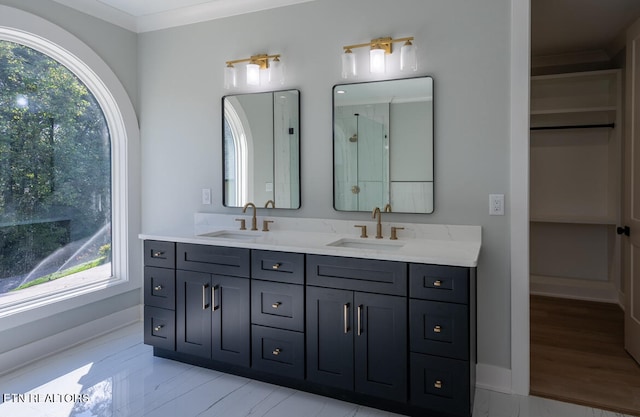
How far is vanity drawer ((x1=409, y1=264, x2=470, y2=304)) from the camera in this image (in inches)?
79.5

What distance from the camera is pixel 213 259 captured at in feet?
8.74

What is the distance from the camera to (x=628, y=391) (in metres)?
2.46

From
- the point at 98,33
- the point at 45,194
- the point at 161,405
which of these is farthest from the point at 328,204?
the point at 98,33

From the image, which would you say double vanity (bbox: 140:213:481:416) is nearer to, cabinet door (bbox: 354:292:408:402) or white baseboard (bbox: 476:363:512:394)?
cabinet door (bbox: 354:292:408:402)

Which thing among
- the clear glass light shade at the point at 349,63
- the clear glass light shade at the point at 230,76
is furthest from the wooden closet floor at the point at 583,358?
the clear glass light shade at the point at 230,76

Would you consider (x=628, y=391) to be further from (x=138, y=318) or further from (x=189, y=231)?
(x=138, y=318)

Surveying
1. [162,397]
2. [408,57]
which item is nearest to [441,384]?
[162,397]

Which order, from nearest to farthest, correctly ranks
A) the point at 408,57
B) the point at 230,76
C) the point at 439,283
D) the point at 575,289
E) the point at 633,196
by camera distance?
1. the point at 439,283
2. the point at 408,57
3. the point at 633,196
4. the point at 230,76
5. the point at 575,289

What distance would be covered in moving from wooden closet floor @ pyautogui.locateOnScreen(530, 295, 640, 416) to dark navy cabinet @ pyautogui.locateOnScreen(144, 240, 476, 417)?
0.68m

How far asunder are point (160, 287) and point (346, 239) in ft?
4.27

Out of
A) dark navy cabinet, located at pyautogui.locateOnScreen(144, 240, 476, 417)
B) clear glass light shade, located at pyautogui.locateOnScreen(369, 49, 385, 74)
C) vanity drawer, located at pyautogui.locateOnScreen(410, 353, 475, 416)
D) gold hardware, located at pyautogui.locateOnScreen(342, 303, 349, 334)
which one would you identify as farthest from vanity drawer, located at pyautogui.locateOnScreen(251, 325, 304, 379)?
clear glass light shade, located at pyautogui.locateOnScreen(369, 49, 385, 74)

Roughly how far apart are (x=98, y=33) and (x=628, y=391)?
4333 mm

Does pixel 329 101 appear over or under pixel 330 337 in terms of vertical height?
over

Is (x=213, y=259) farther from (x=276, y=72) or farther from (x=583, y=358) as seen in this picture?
(x=583, y=358)
